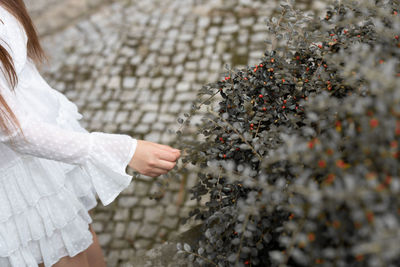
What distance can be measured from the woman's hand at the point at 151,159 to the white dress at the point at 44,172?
0.03 meters

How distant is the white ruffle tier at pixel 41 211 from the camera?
171 cm

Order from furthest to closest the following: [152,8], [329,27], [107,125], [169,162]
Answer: [152,8] → [107,125] → [329,27] → [169,162]

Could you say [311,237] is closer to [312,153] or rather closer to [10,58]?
[312,153]

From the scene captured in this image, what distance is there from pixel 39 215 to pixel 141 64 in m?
2.64

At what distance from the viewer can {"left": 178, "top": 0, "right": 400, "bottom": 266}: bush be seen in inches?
32.6

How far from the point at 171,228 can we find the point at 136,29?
8.34 feet

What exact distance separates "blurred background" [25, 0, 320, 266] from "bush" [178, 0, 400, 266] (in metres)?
1.40

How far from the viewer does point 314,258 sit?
0.94 meters

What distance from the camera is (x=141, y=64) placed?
13.7 ft

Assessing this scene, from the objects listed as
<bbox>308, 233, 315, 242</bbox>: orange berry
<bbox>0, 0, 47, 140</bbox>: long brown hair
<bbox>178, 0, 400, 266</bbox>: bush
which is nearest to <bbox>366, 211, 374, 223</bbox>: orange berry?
<bbox>178, 0, 400, 266</bbox>: bush

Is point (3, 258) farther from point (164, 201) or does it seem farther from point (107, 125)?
point (107, 125)

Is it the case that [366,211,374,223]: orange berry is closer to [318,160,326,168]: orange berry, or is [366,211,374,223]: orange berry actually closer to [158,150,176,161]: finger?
[318,160,326,168]: orange berry

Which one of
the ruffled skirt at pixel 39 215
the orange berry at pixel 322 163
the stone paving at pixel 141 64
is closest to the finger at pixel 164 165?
the ruffled skirt at pixel 39 215

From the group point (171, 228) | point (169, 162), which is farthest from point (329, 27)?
point (171, 228)
